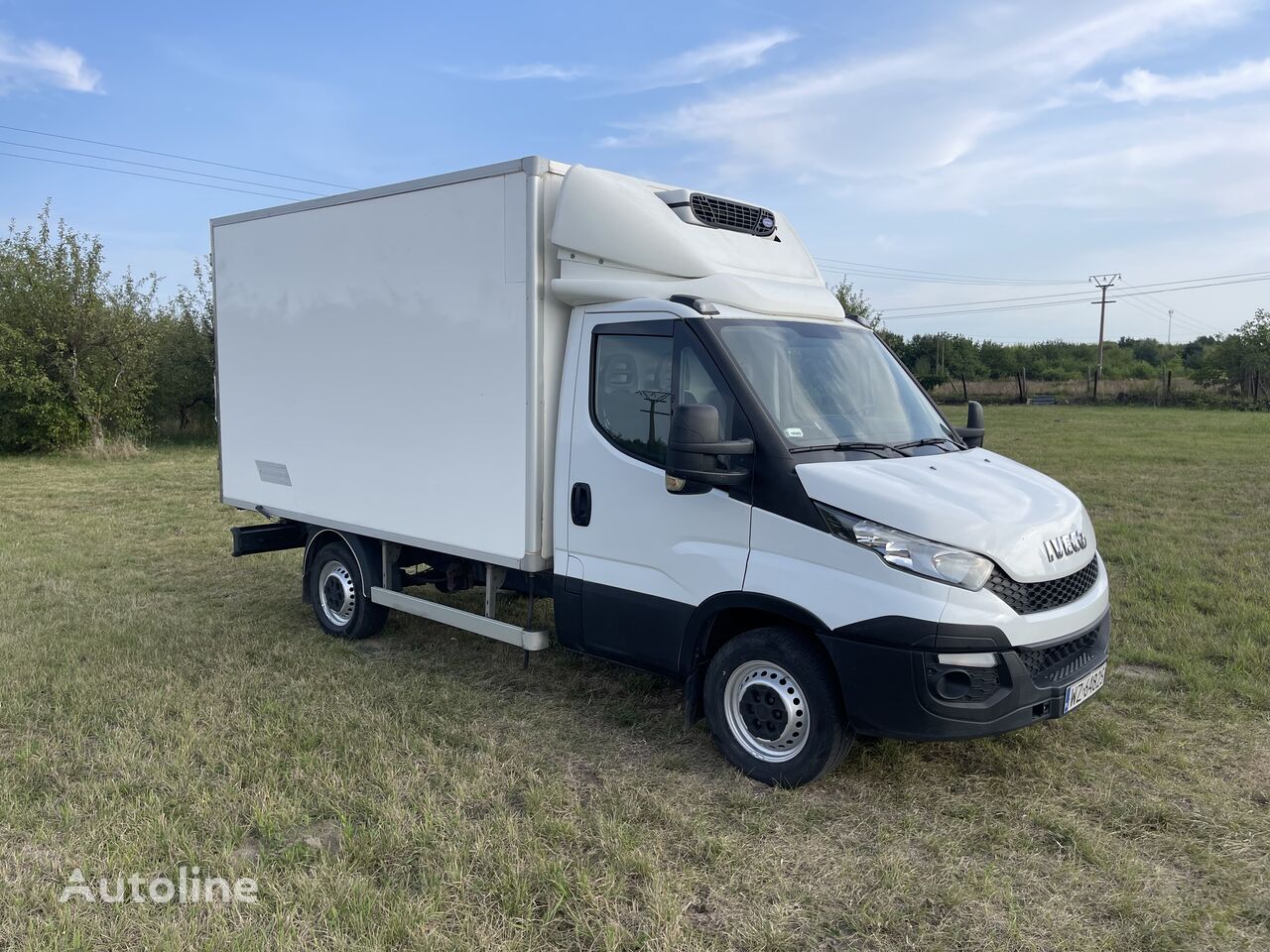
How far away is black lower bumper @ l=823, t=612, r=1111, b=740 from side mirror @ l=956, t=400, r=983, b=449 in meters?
1.72

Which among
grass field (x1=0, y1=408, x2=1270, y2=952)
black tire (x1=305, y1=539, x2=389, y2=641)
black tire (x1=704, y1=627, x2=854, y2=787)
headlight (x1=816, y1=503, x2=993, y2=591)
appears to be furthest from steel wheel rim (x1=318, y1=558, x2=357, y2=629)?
headlight (x1=816, y1=503, x2=993, y2=591)

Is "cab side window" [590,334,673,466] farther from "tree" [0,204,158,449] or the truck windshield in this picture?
"tree" [0,204,158,449]

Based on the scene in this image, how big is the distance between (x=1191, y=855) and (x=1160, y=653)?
2770 mm

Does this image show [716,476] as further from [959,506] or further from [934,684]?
[934,684]

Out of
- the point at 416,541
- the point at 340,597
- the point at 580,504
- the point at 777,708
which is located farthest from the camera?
the point at 340,597

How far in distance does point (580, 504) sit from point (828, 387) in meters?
1.48

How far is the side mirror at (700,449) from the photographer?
407 cm

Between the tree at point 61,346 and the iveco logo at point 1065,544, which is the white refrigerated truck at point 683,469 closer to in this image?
the iveco logo at point 1065,544

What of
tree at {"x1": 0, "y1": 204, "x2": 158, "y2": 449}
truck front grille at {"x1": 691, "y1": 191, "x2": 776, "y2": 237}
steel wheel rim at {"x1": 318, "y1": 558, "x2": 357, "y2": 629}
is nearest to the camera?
truck front grille at {"x1": 691, "y1": 191, "x2": 776, "y2": 237}

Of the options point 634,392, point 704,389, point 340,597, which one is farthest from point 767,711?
point 340,597

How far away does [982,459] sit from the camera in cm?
482

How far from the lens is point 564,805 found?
13.6 feet

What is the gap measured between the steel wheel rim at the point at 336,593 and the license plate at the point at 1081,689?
490 centimetres

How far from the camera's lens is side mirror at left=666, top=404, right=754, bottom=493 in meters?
4.07
